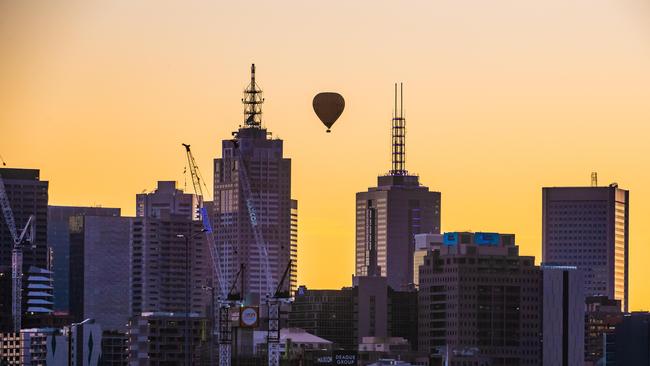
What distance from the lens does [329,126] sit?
199 metres

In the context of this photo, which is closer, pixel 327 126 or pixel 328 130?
pixel 328 130

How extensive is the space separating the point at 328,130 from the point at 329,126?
38.6ft

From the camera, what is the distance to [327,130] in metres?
187

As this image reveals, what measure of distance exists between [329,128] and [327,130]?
6.26 meters

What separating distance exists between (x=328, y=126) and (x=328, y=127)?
300 cm

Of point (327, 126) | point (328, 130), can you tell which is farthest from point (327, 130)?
point (327, 126)

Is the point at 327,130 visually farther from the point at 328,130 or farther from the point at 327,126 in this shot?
the point at 327,126

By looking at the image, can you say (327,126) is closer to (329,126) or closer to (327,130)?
(329,126)

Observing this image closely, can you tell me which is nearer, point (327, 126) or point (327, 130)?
point (327, 130)

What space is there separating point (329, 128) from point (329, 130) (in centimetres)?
538

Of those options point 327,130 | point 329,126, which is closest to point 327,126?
point 329,126

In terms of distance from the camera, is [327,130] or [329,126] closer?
[327,130]

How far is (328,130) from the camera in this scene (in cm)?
18712

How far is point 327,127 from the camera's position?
196375 millimetres
